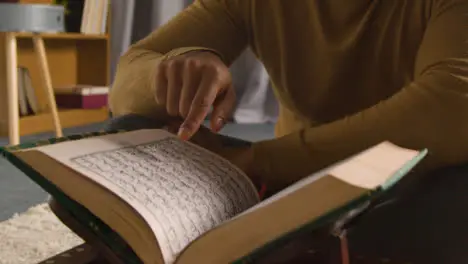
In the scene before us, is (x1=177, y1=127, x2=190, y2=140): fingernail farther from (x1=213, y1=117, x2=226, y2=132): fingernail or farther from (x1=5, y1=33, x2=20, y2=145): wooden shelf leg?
(x1=5, y1=33, x2=20, y2=145): wooden shelf leg

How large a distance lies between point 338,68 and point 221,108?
0.24m

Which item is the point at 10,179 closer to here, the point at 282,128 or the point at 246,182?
the point at 282,128

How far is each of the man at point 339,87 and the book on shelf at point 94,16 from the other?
1.86 m

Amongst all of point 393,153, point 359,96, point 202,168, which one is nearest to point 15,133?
point 359,96

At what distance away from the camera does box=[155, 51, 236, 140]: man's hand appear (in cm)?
57

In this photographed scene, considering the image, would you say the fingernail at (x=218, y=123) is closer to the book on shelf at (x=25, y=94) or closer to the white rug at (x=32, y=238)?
the white rug at (x=32, y=238)

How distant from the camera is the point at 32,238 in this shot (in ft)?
4.00

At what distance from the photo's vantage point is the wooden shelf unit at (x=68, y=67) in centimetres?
254

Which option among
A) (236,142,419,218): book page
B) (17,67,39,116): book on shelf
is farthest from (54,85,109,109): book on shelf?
(236,142,419,218): book page

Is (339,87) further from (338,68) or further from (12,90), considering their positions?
(12,90)

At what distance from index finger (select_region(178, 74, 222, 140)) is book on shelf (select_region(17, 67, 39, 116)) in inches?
79.6

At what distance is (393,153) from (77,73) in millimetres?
2715

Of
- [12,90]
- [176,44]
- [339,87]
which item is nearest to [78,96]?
[12,90]

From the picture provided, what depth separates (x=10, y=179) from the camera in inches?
68.8
